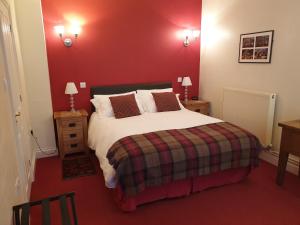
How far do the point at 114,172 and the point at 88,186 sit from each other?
2.35 ft

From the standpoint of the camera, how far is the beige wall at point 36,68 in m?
3.22

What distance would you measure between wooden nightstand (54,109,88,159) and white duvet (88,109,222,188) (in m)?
0.15

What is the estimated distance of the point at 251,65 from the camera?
358cm

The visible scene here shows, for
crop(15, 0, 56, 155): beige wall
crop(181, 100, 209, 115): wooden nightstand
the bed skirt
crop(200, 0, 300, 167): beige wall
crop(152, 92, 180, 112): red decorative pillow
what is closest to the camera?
the bed skirt

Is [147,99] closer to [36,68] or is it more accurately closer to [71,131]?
[71,131]

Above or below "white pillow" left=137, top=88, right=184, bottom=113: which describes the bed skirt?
below

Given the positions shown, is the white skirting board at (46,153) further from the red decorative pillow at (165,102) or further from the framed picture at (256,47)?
the framed picture at (256,47)

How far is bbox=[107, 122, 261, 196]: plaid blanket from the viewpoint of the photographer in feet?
7.47

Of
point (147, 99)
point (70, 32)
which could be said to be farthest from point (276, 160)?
point (70, 32)

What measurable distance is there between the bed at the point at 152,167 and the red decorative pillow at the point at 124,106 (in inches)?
4.5

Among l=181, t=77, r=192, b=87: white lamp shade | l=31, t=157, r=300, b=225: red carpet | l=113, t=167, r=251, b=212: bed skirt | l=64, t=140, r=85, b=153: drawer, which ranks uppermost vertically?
l=181, t=77, r=192, b=87: white lamp shade

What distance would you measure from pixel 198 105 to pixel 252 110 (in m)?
1.13

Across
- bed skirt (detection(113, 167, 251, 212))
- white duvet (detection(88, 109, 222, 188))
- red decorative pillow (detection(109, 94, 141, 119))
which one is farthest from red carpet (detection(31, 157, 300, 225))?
red decorative pillow (detection(109, 94, 141, 119))

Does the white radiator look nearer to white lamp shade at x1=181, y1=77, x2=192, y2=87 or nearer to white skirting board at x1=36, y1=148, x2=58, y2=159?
white lamp shade at x1=181, y1=77, x2=192, y2=87
